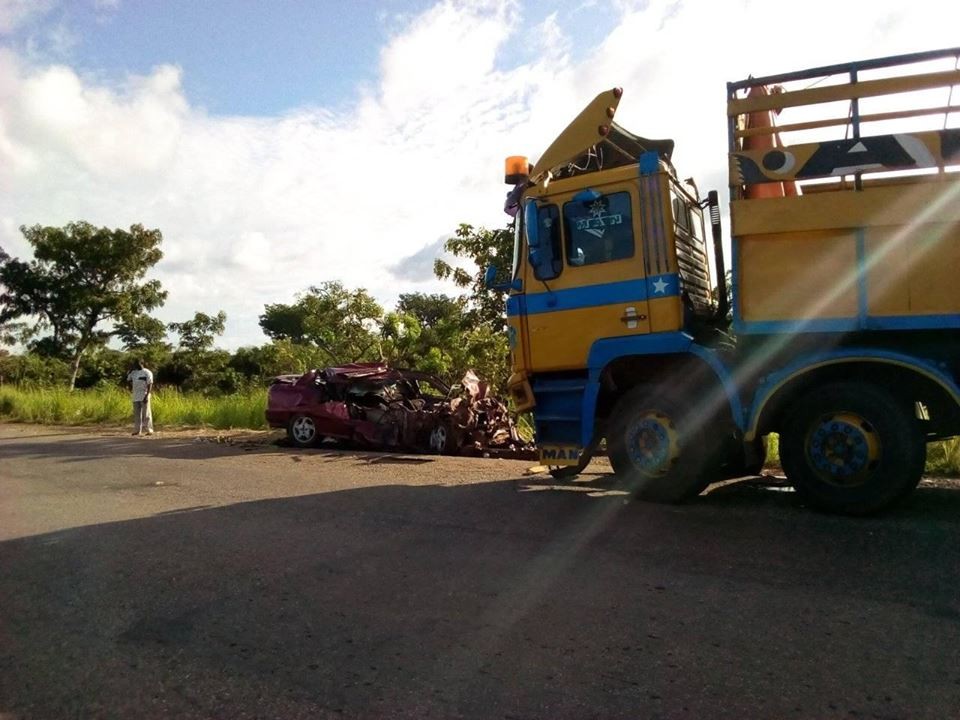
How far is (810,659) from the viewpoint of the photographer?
3.38 m

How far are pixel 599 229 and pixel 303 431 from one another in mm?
7406

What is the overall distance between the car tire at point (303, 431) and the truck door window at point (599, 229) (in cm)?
690

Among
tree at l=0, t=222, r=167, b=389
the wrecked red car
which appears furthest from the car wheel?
tree at l=0, t=222, r=167, b=389

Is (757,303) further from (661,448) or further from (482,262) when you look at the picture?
(482,262)

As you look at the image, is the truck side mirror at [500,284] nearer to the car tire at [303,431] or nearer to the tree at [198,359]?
the car tire at [303,431]

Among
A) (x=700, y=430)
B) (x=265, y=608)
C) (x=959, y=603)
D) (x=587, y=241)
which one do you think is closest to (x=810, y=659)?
(x=959, y=603)

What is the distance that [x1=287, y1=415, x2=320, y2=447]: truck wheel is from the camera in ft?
41.3

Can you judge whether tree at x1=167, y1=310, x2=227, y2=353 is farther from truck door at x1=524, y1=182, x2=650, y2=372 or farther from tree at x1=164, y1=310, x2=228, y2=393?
truck door at x1=524, y1=182, x2=650, y2=372

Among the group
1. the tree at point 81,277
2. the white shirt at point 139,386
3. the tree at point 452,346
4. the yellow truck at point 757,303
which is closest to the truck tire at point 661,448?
the yellow truck at point 757,303

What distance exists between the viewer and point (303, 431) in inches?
499

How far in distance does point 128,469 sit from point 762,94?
8.68 meters

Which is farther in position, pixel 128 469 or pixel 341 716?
pixel 128 469

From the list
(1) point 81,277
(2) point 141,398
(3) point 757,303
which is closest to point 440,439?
(3) point 757,303

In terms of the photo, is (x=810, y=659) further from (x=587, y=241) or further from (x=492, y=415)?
(x=492, y=415)
